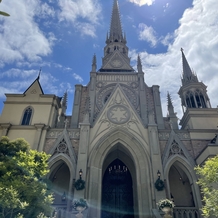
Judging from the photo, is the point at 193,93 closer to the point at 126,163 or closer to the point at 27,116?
the point at 126,163

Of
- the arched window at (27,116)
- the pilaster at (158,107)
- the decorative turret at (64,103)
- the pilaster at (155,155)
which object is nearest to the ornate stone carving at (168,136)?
the pilaster at (155,155)

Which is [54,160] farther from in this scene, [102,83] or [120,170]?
[102,83]

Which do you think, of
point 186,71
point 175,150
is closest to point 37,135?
point 175,150

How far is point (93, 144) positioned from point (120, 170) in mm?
5024

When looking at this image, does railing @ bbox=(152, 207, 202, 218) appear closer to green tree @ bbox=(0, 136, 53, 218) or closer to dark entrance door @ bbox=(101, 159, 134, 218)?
dark entrance door @ bbox=(101, 159, 134, 218)

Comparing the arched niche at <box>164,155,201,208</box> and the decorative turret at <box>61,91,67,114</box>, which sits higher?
the decorative turret at <box>61,91,67,114</box>

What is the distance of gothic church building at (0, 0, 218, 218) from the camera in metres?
17.4

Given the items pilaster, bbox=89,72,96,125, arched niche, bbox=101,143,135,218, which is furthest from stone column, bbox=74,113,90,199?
arched niche, bbox=101,143,135,218

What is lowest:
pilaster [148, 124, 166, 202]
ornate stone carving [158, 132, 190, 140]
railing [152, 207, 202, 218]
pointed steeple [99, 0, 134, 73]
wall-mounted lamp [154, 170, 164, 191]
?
railing [152, 207, 202, 218]

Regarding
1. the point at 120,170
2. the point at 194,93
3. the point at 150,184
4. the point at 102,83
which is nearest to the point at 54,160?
the point at 120,170

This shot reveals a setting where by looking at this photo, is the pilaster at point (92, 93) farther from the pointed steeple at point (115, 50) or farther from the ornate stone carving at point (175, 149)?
the ornate stone carving at point (175, 149)

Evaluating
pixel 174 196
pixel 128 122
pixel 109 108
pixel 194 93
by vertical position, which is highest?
pixel 194 93

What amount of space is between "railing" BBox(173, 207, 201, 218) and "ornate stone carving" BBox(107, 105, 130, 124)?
9402 millimetres

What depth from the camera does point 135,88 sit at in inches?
1022
